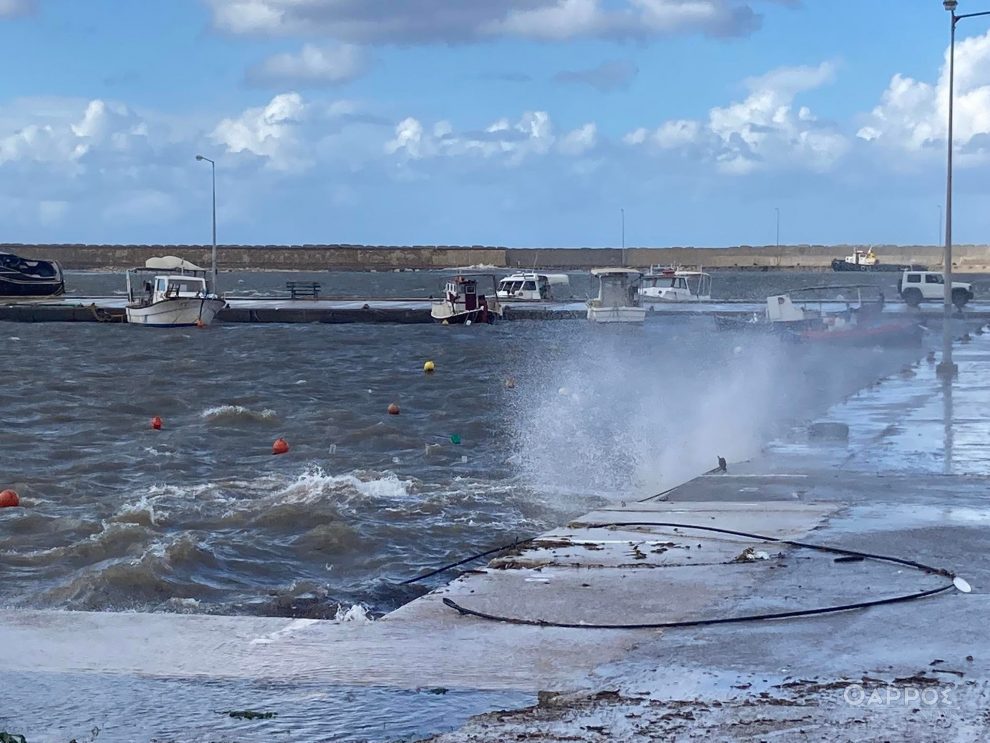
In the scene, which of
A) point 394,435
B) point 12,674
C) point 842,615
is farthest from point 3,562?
point 394,435

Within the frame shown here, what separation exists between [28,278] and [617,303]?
118 ft

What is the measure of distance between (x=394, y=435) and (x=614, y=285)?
3658cm

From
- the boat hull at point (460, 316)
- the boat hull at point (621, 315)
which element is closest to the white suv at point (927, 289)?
the boat hull at point (621, 315)

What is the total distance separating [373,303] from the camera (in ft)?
255

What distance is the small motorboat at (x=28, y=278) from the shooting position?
7675cm

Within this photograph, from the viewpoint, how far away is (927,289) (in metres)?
69.5

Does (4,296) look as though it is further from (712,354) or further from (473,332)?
(712,354)

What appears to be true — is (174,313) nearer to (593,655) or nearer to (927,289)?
(927,289)

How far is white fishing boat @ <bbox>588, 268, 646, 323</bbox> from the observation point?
59.0 m

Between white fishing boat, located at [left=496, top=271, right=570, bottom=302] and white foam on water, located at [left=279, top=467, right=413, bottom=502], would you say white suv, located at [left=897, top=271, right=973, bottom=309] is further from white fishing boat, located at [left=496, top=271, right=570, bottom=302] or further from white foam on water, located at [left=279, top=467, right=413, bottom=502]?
white foam on water, located at [left=279, top=467, right=413, bottom=502]

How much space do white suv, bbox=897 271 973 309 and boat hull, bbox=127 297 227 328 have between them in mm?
33324

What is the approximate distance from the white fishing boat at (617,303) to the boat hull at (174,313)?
1687 cm

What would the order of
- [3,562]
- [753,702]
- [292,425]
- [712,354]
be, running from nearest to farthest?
[753,702] < [3,562] < [292,425] < [712,354]

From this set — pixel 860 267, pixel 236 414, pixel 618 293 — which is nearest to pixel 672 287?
pixel 618 293
